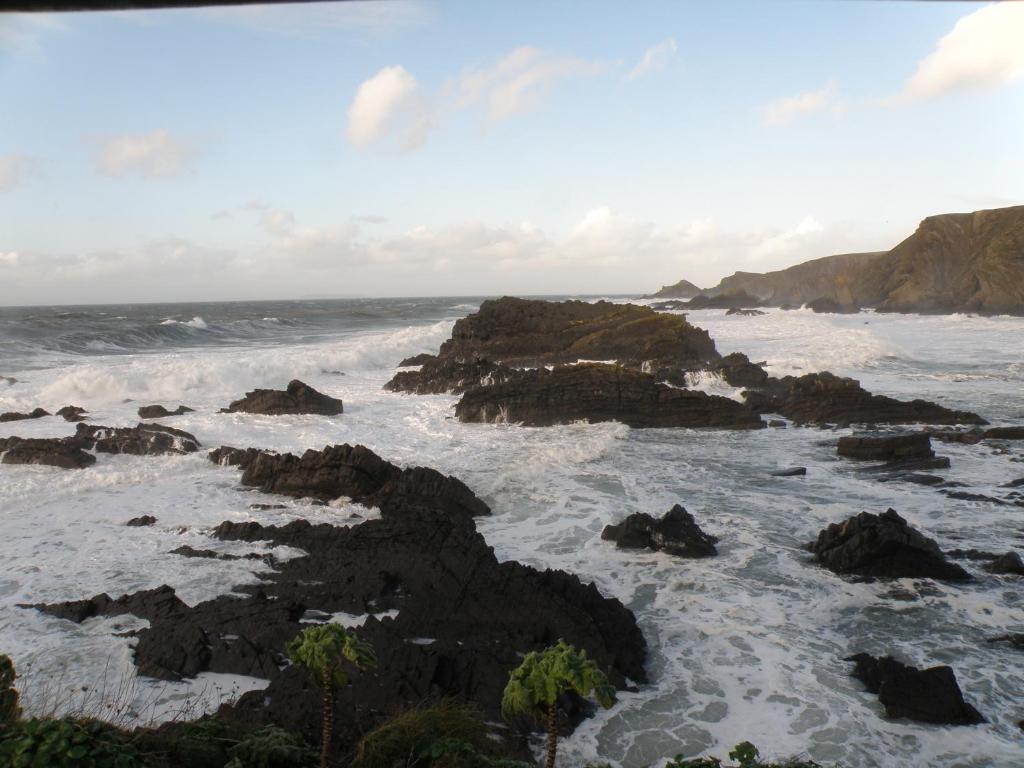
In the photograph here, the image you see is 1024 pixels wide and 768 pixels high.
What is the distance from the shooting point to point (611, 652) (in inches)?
282

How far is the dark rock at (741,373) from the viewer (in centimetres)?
2442

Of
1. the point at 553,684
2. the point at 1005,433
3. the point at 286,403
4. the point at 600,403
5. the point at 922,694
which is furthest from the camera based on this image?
the point at 286,403

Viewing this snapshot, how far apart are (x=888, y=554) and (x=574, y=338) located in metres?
24.0

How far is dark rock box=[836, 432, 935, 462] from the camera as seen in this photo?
48.8 ft

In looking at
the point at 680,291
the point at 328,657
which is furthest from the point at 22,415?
the point at 680,291

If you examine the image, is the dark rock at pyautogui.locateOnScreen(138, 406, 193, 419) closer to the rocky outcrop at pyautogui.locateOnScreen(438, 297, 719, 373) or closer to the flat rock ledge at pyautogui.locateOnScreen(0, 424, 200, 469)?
the flat rock ledge at pyautogui.locateOnScreen(0, 424, 200, 469)

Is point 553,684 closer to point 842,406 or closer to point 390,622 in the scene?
point 390,622

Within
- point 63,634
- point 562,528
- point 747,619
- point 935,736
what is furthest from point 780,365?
point 63,634

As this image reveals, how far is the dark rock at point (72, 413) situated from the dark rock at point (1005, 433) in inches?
894

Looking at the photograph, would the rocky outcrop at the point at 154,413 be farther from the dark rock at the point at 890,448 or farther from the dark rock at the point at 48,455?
the dark rock at the point at 890,448

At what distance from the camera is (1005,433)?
16.7 meters

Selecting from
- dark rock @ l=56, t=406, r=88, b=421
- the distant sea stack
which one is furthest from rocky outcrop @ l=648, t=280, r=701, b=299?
dark rock @ l=56, t=406, r=88, b=421

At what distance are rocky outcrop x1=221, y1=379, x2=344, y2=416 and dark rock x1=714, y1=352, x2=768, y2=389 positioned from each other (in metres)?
13.2

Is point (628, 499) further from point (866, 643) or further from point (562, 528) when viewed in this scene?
point (866, 643)
